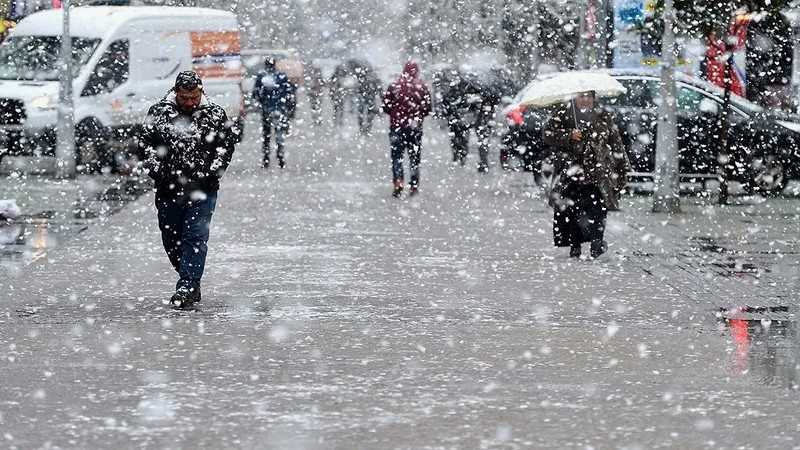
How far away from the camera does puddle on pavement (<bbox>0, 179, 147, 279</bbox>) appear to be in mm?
14359

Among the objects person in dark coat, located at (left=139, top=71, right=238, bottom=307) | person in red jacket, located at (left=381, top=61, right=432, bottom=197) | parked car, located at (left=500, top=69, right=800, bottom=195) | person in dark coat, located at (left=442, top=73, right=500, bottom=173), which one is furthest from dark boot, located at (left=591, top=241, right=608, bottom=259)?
person in dark coat, located at (left=442, top=73, right=500, bottom=173)

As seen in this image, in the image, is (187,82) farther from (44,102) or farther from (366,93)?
(366,93)

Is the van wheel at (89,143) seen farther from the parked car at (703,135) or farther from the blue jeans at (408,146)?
the parked car at (703,135)

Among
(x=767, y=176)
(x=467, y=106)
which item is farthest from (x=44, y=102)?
(x=767, y=176)

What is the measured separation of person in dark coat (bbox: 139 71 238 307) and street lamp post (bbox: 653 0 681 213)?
8.81m

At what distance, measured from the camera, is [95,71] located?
83.8 feet

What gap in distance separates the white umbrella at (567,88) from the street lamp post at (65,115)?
33.9ft

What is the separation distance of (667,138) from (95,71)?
9317 mm

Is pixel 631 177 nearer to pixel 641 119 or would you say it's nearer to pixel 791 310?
pixel 641 119

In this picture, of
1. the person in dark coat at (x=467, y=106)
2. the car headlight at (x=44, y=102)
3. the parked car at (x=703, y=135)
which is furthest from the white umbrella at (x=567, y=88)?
the car headlight at (x=44, y=102)

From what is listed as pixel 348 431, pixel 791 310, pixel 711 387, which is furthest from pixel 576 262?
pixel 348 431

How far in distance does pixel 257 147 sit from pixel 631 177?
38.5ft

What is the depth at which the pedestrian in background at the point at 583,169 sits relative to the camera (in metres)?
14.8

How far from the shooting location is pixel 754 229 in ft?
58.0
